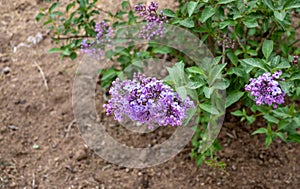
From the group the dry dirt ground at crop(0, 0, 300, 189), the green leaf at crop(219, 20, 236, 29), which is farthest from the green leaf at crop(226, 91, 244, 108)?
the dry dirt ground at crop(0, 0, 300, 189)

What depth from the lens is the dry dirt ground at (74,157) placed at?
7.41 ft

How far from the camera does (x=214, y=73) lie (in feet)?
4.81

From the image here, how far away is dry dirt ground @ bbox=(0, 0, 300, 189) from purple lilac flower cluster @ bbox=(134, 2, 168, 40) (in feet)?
2.71

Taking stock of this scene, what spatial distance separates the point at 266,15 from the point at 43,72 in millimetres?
1644

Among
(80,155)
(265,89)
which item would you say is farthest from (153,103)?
(80,155)

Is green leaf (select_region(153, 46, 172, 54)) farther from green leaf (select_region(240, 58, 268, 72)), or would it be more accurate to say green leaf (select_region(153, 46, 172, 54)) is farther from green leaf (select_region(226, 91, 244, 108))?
green leaf (select_region(240, 58, 268, 72))

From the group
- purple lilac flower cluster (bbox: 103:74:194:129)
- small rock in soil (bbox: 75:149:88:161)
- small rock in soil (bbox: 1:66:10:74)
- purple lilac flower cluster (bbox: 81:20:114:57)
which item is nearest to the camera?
purple lilac flower cluster (bbox: 103:74:194:129)

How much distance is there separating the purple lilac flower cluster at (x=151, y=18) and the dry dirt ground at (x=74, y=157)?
2.71ft

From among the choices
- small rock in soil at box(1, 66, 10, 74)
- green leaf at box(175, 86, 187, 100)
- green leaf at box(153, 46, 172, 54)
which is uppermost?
green leaf at box(175, 86, 187, 100)

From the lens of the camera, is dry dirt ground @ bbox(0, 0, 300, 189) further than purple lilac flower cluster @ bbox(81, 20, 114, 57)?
Yes

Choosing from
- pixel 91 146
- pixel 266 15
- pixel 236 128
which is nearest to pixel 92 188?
pixel 91 146

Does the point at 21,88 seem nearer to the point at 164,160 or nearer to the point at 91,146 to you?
the point at 91,146

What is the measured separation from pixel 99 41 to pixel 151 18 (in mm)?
446

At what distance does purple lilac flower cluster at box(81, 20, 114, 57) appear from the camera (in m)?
1.97
